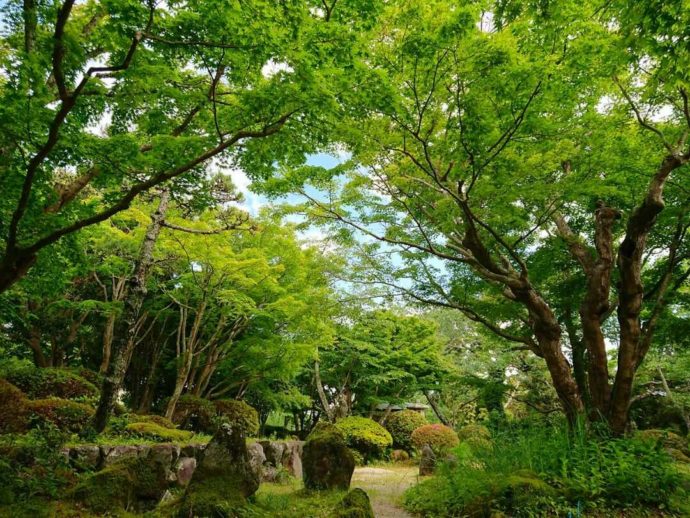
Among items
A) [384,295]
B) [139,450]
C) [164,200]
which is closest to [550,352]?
[384,295]

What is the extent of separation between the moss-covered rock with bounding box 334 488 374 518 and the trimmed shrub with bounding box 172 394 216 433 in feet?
24.5

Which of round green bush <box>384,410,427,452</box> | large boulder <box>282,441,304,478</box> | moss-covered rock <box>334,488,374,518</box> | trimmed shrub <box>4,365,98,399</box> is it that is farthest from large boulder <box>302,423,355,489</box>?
round green bush <box>384,410,427,452</box>

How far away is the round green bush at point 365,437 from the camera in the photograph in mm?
14484

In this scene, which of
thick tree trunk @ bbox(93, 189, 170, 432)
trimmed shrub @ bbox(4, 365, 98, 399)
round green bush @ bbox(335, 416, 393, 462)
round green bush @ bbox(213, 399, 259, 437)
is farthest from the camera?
round green bush @ bbox(335, 416, 393, 462)

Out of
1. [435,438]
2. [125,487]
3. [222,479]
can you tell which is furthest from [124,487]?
[435,438]

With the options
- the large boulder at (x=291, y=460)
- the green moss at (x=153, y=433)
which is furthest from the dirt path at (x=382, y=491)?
the green moss at (x=153, y=433)

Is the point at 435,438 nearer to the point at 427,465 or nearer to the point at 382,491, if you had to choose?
the point at 427,465

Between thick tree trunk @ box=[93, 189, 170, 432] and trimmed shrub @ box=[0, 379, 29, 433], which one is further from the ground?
thick tree trunk @ box=[93, 189, 170, 432]

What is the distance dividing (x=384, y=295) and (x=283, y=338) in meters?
5.00

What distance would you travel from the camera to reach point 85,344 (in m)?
14.3

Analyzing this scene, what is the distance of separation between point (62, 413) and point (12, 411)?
73 cm

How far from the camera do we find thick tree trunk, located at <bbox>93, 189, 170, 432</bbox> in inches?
284

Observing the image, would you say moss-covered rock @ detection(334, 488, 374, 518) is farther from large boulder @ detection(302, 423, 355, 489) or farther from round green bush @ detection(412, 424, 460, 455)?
round green bush @ detection(412, 424, 460, 455)

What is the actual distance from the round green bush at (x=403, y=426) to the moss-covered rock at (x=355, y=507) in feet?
42.3
